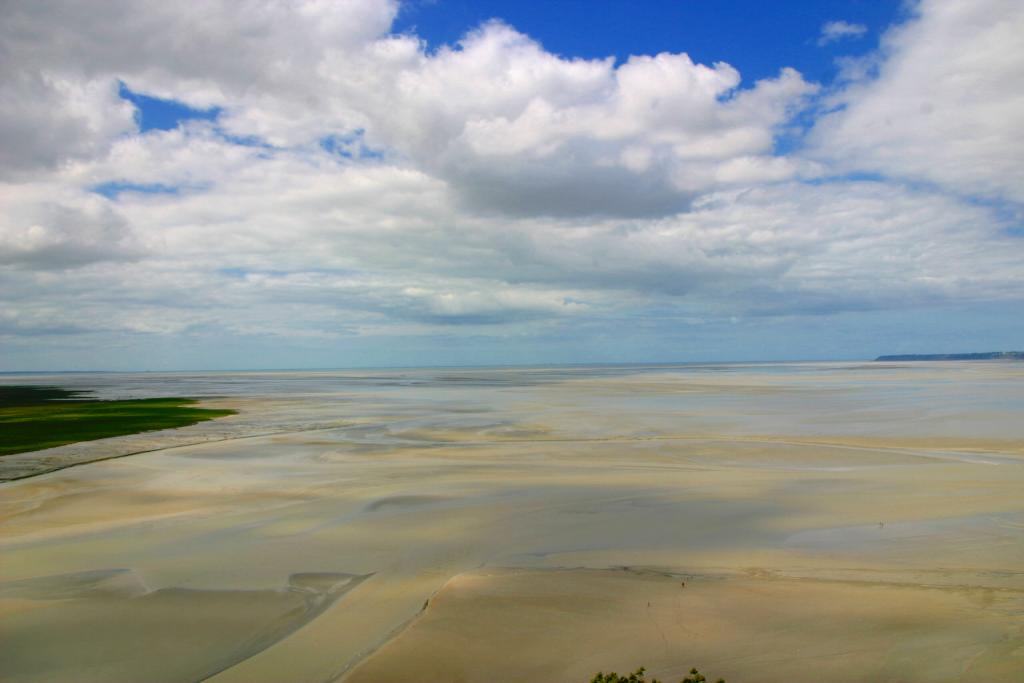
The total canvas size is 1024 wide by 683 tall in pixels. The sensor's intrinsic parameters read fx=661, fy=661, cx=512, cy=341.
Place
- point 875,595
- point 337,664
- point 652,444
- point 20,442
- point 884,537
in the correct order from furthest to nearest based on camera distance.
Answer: point 20,442 < point 652,444 < point 884,537 < point 875,595 < point 337,664

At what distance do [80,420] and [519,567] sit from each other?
3826 centimetres

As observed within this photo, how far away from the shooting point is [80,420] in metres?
39.2

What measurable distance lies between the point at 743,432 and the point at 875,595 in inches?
840

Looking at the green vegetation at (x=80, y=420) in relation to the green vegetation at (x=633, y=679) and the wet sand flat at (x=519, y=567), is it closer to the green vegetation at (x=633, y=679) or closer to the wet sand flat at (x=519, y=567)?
the wet sand flat at (x=519, y=567)

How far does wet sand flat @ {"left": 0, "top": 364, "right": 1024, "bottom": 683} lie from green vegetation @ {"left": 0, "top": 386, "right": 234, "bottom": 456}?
32.5 feet

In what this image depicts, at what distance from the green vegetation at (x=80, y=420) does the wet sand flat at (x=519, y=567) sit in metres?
9.90

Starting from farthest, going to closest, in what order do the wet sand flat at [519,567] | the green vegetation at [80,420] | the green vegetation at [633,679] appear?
the green vegetation at [80,420] → the wet sand flat at [519,567] → the green vegetation at [633,679]

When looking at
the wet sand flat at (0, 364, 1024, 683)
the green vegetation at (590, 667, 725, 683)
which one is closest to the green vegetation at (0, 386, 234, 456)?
the wet sand flat at (0, 364, 1024, 683)

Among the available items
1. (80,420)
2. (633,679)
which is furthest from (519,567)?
(80,420)

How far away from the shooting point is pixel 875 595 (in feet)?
30.4

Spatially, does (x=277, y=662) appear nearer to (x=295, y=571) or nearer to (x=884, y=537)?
(x=295, y=571)

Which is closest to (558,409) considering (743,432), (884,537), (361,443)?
(743,432)

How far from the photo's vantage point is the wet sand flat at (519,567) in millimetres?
7746

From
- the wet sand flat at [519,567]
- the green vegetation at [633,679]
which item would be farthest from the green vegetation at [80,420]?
the green vegetation at [633,679]
